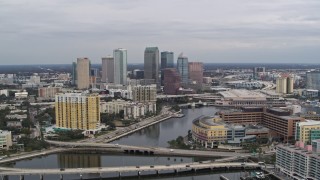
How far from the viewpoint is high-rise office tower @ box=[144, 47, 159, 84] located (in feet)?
185

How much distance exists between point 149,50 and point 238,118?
29629mm

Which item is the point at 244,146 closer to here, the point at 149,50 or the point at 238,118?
the point at 238,118

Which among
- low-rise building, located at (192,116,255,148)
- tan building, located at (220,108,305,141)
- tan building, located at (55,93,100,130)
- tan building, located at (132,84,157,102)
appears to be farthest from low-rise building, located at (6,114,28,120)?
low-rise building, located at (192,116,255,148)

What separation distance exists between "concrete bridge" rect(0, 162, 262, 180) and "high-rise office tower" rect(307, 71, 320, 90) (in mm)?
34598

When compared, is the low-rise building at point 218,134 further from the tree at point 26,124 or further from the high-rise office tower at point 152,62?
the high-rise office tower at point 152,62

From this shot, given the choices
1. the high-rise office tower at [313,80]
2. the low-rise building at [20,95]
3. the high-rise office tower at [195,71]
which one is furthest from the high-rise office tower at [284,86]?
the low-rise building at [20,95]

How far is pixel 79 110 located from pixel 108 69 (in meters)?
35.8

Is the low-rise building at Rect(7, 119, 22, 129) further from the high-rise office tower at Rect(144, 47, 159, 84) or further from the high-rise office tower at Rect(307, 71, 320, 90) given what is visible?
the high-rise office tower at Rect(307, 71, 320, 90)

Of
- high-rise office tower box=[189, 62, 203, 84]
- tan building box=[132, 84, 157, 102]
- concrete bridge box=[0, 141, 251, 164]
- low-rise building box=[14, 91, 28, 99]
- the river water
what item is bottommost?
the river water

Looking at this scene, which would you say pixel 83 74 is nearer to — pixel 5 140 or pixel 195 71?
pixel 195 71

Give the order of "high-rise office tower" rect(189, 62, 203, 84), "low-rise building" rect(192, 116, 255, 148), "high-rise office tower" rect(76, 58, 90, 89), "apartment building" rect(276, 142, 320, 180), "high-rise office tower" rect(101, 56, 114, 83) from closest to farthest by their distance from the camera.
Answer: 1. "apartment building" rect(276, 142, 320, 180)
2. "low-rise building" rect(192, 116, 255, 148)
3. "high-rise office tower" rect(76, 58, 90, 89)
4. "high-rise office tower" rect(101, 56, 114, 83)
5. "high-rise office tower" rect(189, 62, 203, 84)

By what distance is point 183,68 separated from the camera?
193ft

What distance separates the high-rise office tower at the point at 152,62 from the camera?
56.2 m

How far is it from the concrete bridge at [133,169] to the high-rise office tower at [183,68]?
129 feet
